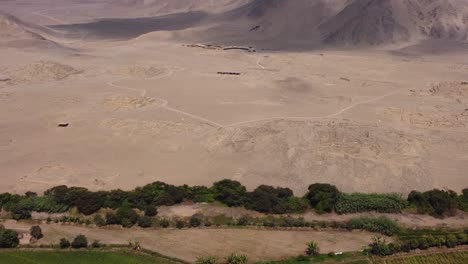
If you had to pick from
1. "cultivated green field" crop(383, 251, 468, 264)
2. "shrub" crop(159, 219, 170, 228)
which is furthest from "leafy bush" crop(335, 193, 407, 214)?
"shrub" crop(159, 219, 170, 228)

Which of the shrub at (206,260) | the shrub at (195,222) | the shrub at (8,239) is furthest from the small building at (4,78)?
the shrub at (206,260)

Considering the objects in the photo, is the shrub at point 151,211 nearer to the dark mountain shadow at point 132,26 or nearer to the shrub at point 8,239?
the shrub at point 8,239

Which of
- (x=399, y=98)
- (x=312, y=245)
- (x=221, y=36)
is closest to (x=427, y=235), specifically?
(x=312, y=245)

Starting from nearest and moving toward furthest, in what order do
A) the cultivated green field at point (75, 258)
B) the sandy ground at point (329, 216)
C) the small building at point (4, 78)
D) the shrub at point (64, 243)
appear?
the cultivated green field at point (75, 258), the shrub at point (64, 243), the sandy ground at point (329, 216), the small building at point (4, 78)

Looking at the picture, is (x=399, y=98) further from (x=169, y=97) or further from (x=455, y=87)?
(x=169, y=97)

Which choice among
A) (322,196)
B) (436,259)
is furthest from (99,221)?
(436,259)
